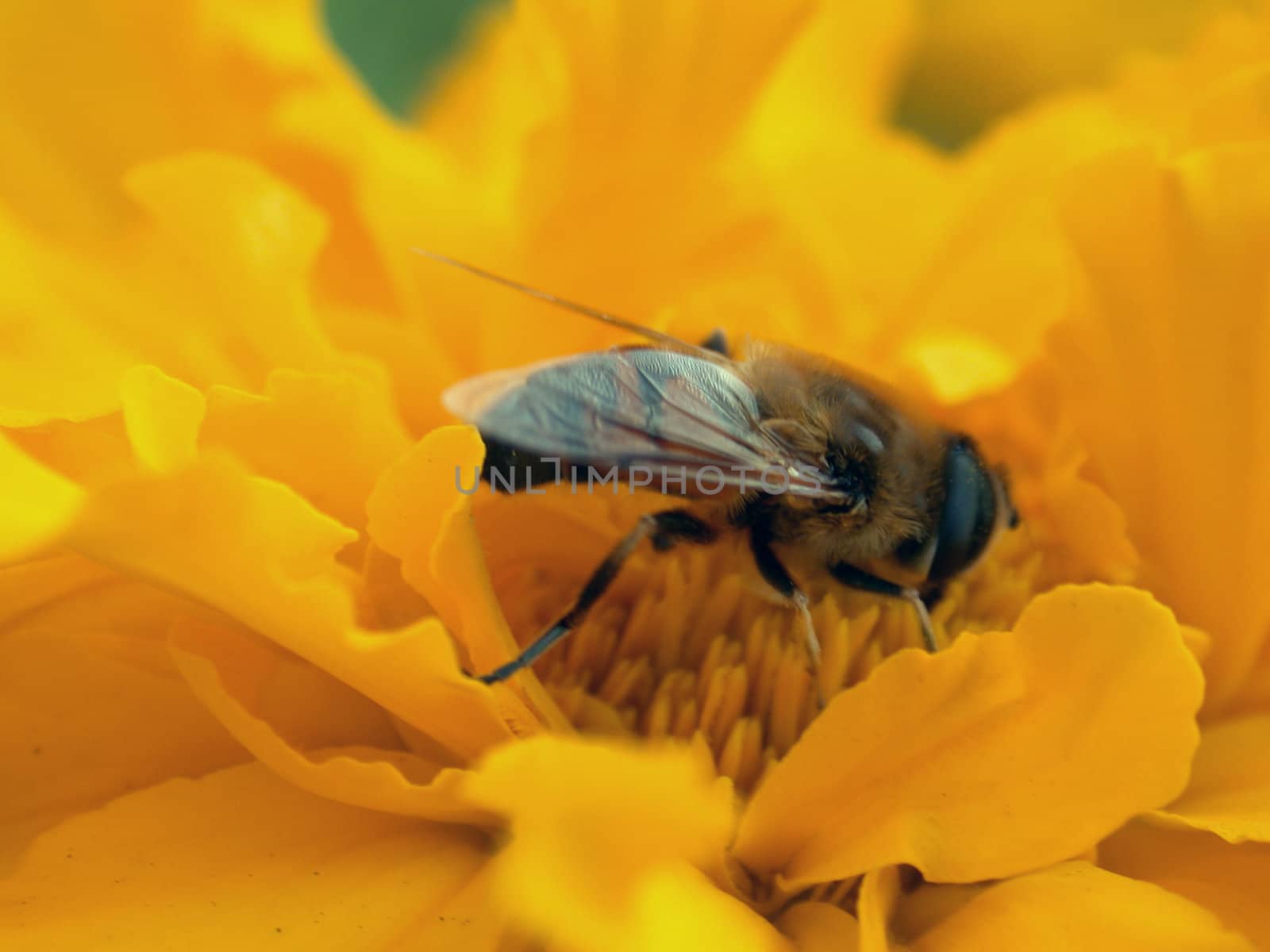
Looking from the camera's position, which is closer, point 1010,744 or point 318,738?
point 1010,744

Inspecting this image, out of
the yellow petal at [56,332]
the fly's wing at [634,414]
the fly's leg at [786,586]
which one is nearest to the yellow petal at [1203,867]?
the fly's leg at [786,586]

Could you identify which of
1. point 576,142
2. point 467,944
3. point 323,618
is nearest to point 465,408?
point 323,618

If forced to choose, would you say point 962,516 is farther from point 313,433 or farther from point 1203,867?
point 313,433

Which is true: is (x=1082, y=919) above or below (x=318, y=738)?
above

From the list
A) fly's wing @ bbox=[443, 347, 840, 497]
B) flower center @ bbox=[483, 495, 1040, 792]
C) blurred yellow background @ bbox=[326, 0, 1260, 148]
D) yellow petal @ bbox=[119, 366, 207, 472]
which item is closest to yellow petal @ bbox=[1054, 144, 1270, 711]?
flower center @ bbox=[483, 495, 1040, 792]

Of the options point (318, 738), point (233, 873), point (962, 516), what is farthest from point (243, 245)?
point (962, 516)

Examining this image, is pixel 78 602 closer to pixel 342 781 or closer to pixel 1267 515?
pixel 342 781

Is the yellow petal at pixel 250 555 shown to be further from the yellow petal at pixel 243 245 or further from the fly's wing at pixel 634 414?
the yellow petal at pixel 243 245
